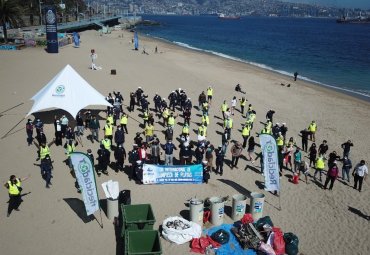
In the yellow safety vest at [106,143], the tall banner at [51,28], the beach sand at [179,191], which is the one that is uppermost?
the tall banner at [51,28]

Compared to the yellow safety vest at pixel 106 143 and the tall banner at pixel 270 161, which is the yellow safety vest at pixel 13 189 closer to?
the yellow safety vest at pixel 106 143

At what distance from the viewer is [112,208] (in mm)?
12570

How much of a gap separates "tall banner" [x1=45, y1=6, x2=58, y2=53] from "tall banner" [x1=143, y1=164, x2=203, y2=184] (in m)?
33.5

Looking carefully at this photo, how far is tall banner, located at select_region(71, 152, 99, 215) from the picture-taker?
11.8m

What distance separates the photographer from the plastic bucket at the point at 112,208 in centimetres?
1248

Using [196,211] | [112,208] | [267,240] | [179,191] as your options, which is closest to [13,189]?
[112,208]

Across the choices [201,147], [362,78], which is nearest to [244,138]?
[201,147]

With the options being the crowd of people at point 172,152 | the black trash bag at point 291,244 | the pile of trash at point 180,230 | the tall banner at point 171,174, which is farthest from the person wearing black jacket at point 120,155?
the black trash bag at point 291,244

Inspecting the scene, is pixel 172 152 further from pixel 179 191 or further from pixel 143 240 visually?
pixel 143 240

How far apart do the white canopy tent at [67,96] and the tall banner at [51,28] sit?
81.2ft

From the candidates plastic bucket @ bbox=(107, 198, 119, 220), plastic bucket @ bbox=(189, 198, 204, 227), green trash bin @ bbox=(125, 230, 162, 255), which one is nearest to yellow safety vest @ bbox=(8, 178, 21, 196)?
plastic bucket @ bbox=(107, 198, 119, 220)

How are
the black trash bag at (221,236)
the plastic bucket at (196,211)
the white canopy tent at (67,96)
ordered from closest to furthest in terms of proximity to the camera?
the black trash bag at (221,236) → the plastic bucket at (196,211) → the white canopy tent at (67,96)

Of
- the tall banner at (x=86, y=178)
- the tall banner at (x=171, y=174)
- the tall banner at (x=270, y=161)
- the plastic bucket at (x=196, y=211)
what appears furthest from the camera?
the tall banner at (x=171, y=174)

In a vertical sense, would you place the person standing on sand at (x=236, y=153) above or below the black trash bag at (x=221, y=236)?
above
